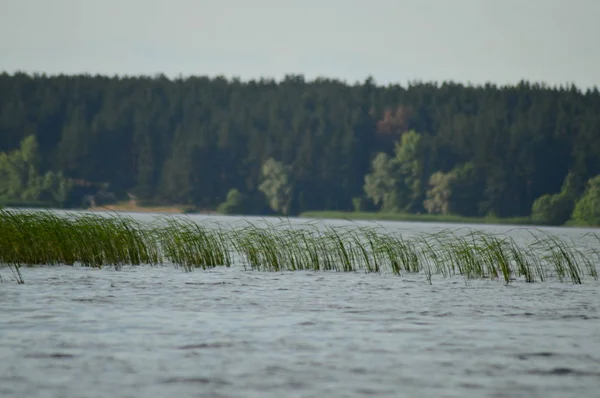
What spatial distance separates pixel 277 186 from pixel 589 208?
4341 centimetres

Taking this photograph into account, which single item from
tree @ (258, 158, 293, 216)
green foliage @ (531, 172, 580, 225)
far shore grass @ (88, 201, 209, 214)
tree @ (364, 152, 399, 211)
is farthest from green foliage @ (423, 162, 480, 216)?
far shore grass @ (88, 201, 209, 214)

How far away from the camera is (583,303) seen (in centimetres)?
1934

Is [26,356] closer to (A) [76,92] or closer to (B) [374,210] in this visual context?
(B) [374,210]

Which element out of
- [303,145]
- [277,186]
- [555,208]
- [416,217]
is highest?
[303,145]

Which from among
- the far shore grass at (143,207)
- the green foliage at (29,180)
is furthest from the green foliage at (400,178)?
the green foliage at (29,180)

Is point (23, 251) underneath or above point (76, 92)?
underneath

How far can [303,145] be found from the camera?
147 meters

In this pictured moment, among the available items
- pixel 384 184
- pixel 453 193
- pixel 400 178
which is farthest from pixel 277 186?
pixel 453 193

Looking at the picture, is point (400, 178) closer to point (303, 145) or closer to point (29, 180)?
point (303, 145)

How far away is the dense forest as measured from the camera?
132m

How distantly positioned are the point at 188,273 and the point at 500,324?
9840mm

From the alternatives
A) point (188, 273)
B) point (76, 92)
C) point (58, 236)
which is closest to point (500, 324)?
point (188, 273)

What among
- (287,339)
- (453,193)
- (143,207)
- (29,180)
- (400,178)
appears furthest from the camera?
(143,207)

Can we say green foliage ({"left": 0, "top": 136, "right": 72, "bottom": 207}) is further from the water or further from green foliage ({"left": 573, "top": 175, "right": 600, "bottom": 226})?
the water
